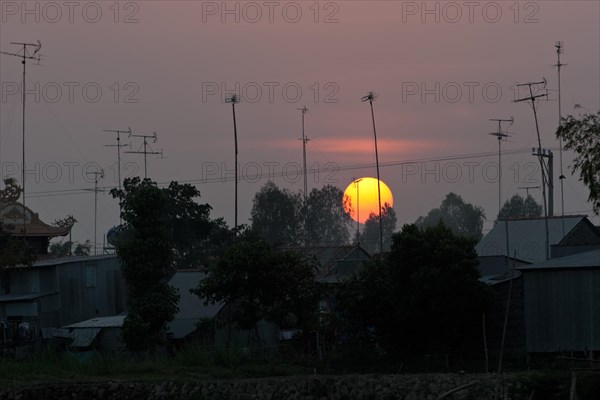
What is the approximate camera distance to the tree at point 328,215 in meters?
106

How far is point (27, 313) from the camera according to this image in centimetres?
4266

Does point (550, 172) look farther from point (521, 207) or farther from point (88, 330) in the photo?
point (521, 207)

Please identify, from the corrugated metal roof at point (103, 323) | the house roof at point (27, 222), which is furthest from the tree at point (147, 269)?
the house roof at point (27, 222)

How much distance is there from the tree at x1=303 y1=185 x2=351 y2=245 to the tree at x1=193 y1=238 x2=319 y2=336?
66.8 meters

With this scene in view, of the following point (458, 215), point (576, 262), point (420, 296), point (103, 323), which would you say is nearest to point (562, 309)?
point (576, 262)

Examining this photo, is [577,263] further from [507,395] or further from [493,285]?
[507,395]

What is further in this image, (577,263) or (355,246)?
(355,246)

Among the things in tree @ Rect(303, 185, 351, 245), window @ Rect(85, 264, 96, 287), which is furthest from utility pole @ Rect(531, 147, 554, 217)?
tree @ Rect(303, 185, 351, 245)

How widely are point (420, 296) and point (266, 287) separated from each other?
574 centimetres

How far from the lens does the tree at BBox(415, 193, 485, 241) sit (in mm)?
123450

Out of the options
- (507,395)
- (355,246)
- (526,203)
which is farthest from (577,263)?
(526,203)

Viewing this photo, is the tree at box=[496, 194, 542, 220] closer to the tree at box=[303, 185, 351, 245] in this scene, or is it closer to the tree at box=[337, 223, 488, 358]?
the tree at box=[303, 185, 351, 245]

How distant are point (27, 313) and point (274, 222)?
49122 millimetres

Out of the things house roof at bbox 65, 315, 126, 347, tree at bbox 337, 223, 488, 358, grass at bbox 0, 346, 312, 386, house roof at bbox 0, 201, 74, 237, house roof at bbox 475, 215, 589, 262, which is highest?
house roof at bbox 0, 201, 74, 237
